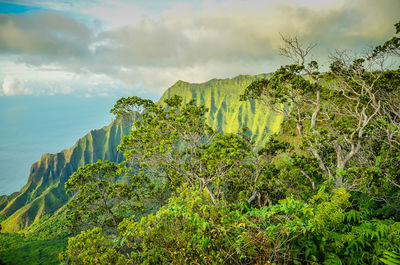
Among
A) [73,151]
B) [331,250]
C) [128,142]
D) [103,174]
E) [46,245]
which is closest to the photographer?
[331,250]

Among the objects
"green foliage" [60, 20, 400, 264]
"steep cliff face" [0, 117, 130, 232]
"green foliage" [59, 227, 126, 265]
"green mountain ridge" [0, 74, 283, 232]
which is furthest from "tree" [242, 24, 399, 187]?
"steep cliff face" [0, 117, 130, 232]

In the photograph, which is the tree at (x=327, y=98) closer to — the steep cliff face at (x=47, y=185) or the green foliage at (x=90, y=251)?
the green foliage at (x=90, y=251)

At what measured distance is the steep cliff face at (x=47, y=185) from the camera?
404ft

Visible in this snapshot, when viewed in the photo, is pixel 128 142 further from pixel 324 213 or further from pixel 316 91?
pixel 316 91

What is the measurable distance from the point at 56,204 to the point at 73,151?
191 ft

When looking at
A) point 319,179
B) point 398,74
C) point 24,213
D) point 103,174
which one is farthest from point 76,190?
point 24,213

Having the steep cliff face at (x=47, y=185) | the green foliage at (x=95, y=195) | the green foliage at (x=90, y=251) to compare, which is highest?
the green foliage at (x=90, y=251)

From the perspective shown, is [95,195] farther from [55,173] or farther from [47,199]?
[55,173]

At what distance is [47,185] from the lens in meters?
158

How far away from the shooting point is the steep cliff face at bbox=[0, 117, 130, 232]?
404 ft

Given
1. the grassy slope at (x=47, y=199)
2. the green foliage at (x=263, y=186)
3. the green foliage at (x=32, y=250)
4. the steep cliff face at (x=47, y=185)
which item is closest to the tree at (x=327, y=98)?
the green foliage at (x=263, y=186)

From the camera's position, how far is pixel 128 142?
1105 centimetres

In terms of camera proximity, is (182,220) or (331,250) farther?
(182,220)

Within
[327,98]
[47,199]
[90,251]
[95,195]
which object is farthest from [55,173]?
[327,98]
